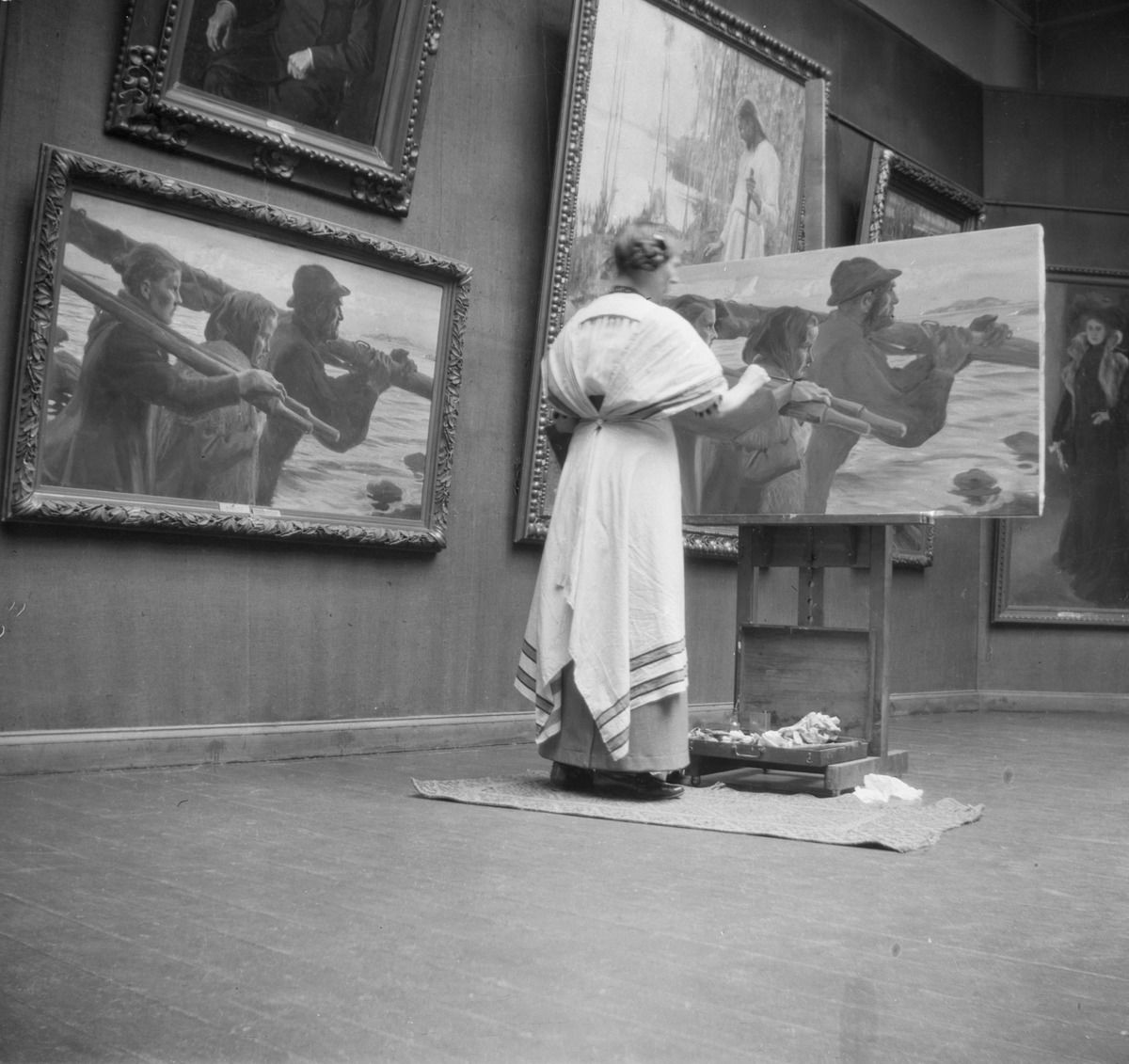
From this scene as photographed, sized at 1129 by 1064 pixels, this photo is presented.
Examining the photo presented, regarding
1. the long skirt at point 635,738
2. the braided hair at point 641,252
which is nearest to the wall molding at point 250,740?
the long skirt at point 635,738

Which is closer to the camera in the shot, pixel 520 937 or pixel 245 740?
pixel 520 937

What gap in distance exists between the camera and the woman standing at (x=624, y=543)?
4.44 metres

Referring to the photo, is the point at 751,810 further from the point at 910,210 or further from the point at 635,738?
the point at 910,210

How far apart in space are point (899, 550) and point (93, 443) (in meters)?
5.49

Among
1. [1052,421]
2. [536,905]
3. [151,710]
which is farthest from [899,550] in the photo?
[536,905]

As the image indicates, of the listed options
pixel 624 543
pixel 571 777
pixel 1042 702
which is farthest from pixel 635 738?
pixel 1042 702

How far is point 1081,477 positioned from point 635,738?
5987 mm

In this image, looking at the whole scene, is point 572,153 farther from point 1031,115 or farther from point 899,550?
point 1031,115

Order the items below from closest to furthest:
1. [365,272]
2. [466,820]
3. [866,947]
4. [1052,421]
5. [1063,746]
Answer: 1. [866,947]
2. [466,820]
3. [365,272]
4. [1063,746]
5. [1052,421]

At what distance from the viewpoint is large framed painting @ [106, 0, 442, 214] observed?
4.71 meters

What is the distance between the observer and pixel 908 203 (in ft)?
28.2

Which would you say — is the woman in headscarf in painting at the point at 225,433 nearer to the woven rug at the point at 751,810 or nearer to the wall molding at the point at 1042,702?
the woven rug at the point at 751,810

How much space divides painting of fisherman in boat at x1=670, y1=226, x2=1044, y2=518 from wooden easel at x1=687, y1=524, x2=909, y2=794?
0.21m

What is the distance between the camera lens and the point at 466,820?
13.1 feet
